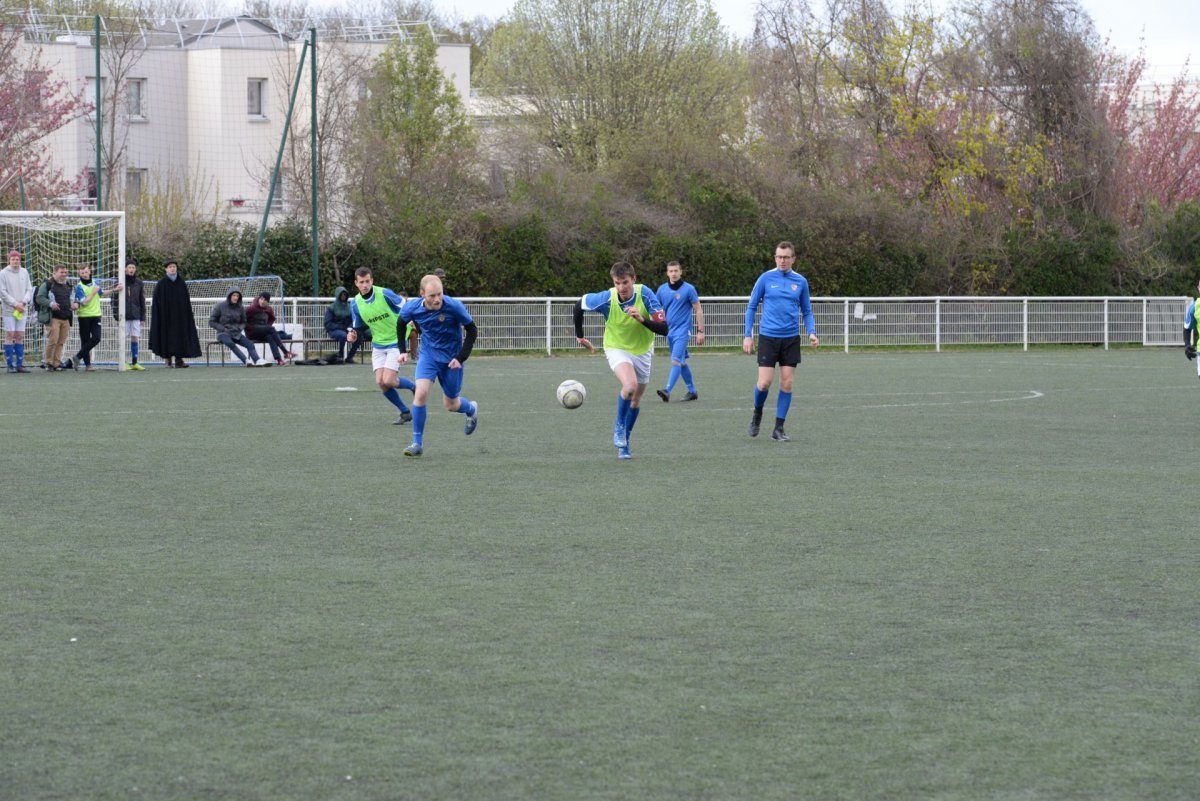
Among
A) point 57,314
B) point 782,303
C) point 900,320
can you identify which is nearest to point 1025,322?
point 900,320

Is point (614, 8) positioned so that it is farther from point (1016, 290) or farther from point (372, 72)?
point (1016, 290)

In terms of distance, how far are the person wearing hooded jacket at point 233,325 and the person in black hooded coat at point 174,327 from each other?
1.37 feet

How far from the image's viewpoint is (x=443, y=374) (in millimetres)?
14477

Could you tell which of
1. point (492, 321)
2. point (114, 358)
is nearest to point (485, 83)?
point (492, 321)

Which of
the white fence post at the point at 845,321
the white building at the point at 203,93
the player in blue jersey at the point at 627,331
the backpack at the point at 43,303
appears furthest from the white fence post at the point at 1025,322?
the player in blue jersey at the point at 627,331

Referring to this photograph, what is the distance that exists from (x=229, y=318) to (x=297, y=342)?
4.55ft

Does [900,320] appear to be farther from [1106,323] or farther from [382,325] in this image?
[382,325]

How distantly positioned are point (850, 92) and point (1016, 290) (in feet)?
25.8

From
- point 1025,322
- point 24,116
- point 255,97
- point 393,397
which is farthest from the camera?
point 255,97

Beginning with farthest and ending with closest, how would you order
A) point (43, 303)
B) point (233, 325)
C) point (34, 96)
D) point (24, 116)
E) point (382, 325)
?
point (34, 96), point (24, 116), point (233, 325), point (43, 303), point (382, 325)

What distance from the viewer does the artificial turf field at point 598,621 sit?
465cm

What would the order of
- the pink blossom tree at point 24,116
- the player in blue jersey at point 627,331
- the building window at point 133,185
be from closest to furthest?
the player in blue jersey at point 627,331, the pink blossom tree at point 24,116, the building window at point 133,185

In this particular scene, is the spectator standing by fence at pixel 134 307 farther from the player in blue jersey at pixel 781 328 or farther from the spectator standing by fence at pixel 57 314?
the player in blue jersey at pixel 781 328

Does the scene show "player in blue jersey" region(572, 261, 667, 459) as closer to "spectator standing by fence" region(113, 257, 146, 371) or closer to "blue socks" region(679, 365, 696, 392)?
"blue socks" region(679, 365, 696, 392)
